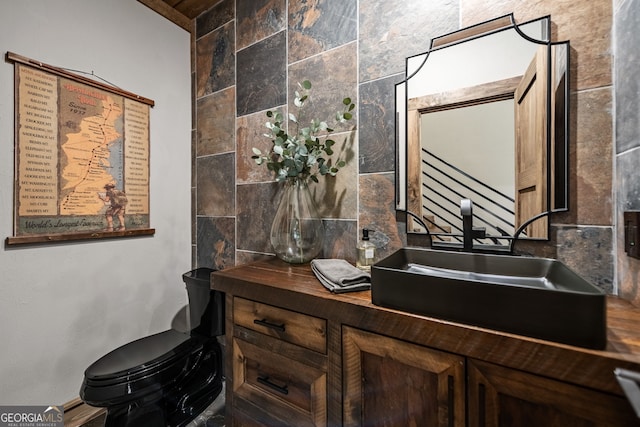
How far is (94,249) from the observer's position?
150 cm

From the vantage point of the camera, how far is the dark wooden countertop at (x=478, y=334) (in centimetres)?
51

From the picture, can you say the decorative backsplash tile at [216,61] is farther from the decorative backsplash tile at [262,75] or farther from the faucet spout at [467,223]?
the faucet spout at [467,223]

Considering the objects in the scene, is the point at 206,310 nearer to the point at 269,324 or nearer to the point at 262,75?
the point at 269,324

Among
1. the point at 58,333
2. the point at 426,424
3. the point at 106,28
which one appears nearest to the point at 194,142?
the point at 106,28

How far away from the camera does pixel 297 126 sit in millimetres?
1444

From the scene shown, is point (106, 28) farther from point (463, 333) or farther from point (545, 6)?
point (463, 333)

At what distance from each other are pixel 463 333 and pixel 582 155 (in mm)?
726

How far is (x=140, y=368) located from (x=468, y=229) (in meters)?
1.43

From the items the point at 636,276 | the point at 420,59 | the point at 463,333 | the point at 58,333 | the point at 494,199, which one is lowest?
the point at 58,333

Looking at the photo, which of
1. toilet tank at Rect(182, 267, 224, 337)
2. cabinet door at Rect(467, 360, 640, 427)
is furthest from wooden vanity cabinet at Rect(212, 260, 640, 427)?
toilet tank at Rect(182, 267, 224, 337)

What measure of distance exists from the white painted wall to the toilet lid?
1.18 feet

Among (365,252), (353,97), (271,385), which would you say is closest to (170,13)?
(353,97)

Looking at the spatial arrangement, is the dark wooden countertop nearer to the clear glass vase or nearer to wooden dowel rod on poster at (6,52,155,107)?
the clear glass vase

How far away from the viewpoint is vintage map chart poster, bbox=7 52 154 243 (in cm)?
127
